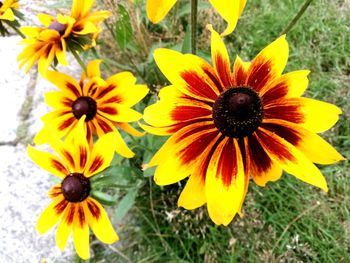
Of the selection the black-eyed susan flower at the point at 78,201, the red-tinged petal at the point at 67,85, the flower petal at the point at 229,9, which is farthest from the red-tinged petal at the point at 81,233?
the flower petal at the point at 229,9

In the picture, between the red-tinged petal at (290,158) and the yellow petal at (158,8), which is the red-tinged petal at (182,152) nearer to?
the red-tinged petal at (290,158)

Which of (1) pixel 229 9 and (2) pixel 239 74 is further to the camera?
(2) pixel 239 74

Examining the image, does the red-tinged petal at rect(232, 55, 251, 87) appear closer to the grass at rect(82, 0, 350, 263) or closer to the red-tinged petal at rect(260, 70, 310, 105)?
the red-tinged petal at rect(260, 70, 310, 105)

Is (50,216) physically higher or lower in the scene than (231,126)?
lower

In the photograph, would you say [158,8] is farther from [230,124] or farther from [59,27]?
[59,27]

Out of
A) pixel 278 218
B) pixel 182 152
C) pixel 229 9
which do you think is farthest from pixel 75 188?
pixel 278 218

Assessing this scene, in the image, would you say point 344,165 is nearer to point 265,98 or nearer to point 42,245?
point 265,98
